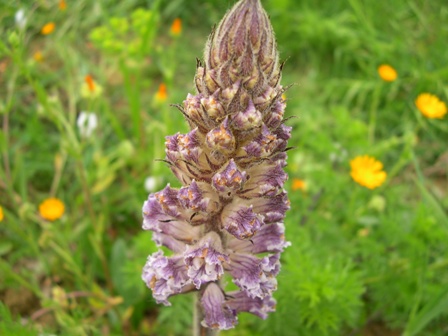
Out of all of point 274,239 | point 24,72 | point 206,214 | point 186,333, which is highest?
point 24,72

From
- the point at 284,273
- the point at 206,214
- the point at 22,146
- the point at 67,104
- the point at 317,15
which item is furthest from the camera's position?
the point at 317,15

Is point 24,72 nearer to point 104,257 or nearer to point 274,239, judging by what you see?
point 104,257

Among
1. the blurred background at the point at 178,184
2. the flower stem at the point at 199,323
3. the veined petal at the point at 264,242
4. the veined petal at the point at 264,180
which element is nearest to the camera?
the veined petal at the point at 264,180

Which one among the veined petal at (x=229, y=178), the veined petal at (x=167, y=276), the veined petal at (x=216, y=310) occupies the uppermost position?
the veined petal at (x=229, y=178)

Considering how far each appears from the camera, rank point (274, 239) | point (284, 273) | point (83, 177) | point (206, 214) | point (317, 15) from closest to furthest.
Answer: point (206, 214), point (274, 239), point (284, 273), point (83, 177), point (317, 15)

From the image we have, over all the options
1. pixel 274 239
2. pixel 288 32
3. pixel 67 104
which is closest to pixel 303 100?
pixel 288 32

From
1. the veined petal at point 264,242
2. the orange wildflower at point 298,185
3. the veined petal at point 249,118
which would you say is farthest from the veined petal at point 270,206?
the orange wildflower at point 298,185

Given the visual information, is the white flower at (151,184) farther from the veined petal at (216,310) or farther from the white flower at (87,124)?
the veined petal at (216,310)

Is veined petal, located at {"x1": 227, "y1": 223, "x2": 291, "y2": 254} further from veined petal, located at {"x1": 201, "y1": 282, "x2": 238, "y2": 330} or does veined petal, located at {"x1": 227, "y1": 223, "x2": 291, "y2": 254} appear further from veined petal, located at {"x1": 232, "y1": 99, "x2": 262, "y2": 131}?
veined petal, located at {"x1": 232, "y1": 99, "x2": 262, "y2": 131}
